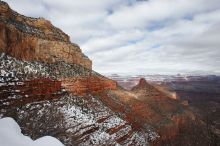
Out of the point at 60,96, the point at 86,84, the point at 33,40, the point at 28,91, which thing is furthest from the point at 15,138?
the point at 86,84

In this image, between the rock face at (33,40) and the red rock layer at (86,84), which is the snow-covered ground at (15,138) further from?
the red rock layer at (86,84)

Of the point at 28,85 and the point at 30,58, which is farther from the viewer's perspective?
the point at 30,58

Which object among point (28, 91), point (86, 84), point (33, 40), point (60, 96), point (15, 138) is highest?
point (33, 40)

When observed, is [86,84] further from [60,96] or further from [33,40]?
[33,40]

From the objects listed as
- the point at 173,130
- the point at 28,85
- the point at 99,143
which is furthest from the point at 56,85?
the point at 173,130

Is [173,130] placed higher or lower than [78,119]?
lower

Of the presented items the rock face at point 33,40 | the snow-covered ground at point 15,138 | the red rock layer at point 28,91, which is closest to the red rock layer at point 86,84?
the red rock layer at point 28,91

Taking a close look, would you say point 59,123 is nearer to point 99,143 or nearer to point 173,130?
point 99,143
